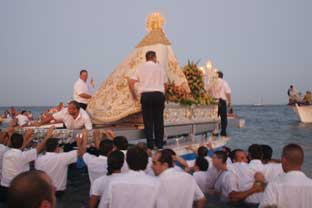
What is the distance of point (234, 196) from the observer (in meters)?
5.61

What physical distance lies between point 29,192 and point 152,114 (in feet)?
19.4

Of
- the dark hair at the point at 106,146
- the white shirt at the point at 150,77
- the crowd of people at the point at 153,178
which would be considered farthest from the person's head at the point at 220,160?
the white shirt at the point at 150,77

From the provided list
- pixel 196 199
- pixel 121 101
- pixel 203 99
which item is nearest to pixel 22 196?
pixel 196 199

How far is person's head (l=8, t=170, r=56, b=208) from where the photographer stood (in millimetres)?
2023

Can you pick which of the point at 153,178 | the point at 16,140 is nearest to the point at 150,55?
the point at 16,140

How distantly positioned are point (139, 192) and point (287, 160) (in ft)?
5.64

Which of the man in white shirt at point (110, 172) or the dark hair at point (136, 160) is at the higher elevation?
the dark hair at point (136, 160)

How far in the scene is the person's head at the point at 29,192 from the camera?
2023mm

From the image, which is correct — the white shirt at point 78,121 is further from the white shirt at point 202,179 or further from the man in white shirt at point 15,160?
the white shirt at point 202,179

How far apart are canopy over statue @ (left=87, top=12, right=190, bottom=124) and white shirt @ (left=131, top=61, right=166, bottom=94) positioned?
1265mm

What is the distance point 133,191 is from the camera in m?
3.88

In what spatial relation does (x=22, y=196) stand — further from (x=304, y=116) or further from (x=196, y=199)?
(x=304, y=116)

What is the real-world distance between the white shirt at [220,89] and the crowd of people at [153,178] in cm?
494

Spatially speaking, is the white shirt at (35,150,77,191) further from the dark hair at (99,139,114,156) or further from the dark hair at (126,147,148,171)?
the dark hair at (126,147,148,171)
